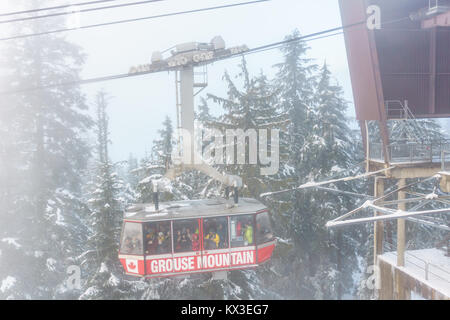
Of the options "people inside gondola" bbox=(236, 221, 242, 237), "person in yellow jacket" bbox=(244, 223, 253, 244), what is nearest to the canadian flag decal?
"people inside gondola" bbox=(236, 221, 242, 237)

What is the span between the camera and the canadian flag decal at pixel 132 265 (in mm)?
10922

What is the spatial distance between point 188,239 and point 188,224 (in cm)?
48

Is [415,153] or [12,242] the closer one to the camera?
[415,153]

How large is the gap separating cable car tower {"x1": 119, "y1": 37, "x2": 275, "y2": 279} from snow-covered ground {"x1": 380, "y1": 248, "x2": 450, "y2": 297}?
23.7 ft

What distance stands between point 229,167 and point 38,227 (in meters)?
11.2

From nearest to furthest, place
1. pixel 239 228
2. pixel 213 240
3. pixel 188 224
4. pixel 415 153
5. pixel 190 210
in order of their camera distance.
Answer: pixel 188 224 → pixel 190 210 → pixel 213 240 → pixel 239 228 → pixel 415 153

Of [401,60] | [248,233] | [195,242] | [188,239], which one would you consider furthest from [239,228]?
[401,60]

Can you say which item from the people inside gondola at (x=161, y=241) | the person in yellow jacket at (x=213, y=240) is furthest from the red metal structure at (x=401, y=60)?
the people inside gondola at (x=161, y=241)

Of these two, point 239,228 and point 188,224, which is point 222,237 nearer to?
point 239,228

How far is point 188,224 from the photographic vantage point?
35.8 ft

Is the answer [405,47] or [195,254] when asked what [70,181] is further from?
[405,47]

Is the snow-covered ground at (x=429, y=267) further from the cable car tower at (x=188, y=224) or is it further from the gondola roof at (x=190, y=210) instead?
the gondola roof at (x=190, y=210)

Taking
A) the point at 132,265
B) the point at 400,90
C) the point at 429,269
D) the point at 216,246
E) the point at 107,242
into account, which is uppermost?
the point at 400,90
